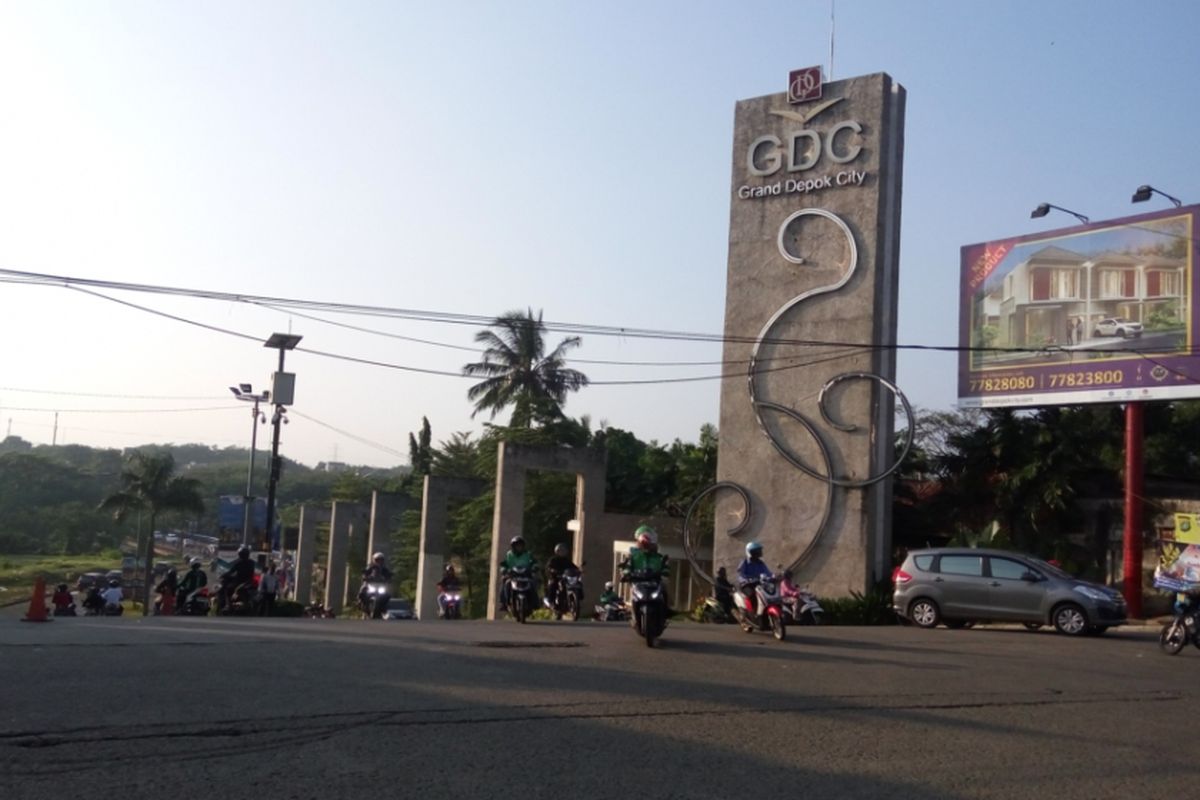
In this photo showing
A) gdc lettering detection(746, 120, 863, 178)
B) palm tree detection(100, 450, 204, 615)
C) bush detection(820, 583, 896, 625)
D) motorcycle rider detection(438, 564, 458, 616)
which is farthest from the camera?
palm tree detection(100, 450, 204, 615)

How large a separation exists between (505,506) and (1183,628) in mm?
21531

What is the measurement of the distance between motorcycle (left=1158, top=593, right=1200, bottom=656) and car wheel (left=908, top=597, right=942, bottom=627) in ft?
18.2

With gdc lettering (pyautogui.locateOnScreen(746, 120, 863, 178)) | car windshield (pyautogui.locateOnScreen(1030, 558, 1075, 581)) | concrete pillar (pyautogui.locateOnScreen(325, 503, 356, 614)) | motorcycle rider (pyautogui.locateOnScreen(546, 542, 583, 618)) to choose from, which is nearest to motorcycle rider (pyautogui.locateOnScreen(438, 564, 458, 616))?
motorcycle rider (pyautogui.locateOnScreen(546, 542, 583, 618))

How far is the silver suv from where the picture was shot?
829 inches

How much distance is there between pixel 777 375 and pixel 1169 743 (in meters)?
19.7

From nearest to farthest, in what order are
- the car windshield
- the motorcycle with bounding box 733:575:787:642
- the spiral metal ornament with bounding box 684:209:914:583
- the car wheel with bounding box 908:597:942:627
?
the motorcycle with bounding box 733:575:787:642, the car windshield, the car wheel with bounding box 908:597:942:627, the spiral metal ornament with bounding box 684:209:914:583

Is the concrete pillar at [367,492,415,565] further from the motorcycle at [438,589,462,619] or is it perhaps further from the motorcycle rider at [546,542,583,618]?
the motorcycle rider at [546,542,583,618]

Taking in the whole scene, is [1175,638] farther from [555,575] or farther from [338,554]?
[338,554]

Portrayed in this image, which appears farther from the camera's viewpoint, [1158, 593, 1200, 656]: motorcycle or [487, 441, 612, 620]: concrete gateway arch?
[487, 441, 612, 620]: concrete gateway arch

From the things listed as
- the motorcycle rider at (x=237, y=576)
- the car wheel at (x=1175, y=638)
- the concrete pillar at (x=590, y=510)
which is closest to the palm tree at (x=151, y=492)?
the concrete pillar at (x=590, y=510)

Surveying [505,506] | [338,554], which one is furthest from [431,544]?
[338,554]

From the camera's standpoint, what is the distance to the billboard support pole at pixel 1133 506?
1128 inches

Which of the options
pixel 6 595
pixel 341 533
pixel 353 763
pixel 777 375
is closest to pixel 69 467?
pixel 6 595

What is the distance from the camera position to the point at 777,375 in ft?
94.4
